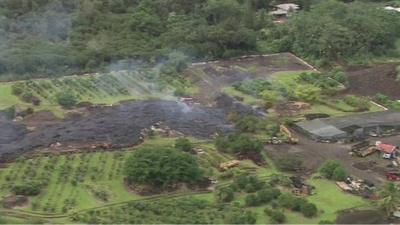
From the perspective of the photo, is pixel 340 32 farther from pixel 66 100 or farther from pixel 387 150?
pixel 66 100

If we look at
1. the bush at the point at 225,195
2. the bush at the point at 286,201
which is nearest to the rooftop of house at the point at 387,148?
the bush at the point at 286,201

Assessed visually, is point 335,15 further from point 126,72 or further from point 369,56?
point 126,72

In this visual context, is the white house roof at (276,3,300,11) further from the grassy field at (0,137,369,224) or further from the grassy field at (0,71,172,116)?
the grassy field at (0,137,369,224)

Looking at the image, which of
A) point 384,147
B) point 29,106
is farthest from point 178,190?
point 29,106

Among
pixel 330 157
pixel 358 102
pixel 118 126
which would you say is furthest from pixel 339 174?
pixel 118 126

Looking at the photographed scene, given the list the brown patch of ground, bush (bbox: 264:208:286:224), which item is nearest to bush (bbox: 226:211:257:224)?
bush (bbox: 264:208:286:224)
